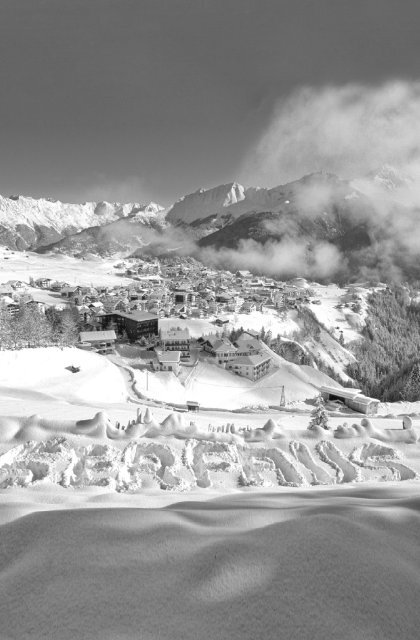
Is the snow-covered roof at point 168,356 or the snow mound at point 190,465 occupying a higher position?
the snow mound at point 190,465

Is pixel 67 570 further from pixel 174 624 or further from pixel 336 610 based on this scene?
pixel 336 610

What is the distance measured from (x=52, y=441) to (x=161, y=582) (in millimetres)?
9360

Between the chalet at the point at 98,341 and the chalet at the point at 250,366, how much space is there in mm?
20918

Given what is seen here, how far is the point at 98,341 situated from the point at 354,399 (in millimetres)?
41067

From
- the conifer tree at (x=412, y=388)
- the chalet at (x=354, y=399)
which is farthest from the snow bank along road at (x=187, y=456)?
the conifer tree at (x=412, y=388)

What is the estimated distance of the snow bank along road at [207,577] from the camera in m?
3.78

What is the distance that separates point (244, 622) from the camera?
375 cm

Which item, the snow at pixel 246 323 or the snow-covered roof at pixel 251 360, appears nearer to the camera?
the snow-covered roof at pixel 251 360

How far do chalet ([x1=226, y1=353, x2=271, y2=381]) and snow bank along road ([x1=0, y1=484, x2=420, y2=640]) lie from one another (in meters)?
51.6

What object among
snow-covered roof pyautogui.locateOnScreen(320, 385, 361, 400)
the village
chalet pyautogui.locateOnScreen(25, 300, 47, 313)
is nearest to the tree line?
the village

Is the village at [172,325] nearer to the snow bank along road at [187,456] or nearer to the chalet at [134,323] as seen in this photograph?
the chalet at [134,323]

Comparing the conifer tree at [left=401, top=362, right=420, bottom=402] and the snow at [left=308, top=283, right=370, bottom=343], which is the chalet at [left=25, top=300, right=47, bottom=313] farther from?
the snow at [left=308, top=283, right=370, bottom=343]

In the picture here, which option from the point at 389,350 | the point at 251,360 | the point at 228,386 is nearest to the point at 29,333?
the point at 228,386

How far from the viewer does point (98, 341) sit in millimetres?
60031
